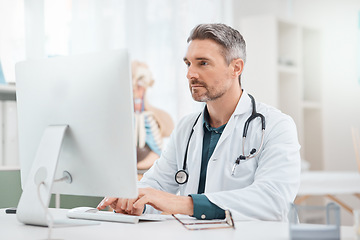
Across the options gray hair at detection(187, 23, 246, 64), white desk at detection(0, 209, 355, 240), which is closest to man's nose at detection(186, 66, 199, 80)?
gray hair at detection(187, 23, 246, 64)

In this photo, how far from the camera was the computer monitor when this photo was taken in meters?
1.29

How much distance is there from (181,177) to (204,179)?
0.30 feet

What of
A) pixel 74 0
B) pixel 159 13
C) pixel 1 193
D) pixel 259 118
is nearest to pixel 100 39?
pixel 74 0

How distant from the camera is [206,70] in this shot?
198 cm

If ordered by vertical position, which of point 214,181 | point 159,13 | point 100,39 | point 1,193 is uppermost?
point 159,13

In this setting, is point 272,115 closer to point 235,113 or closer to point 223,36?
point 235,113

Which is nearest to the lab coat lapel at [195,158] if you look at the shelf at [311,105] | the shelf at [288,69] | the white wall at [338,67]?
the shelf at [288,69]

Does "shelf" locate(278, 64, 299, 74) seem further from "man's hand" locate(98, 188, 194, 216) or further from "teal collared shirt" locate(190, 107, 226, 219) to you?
"man's hand" locate(98, 188, 194, 216)

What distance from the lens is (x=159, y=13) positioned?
3.73 meters

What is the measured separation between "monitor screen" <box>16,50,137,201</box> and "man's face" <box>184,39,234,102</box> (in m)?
0.68

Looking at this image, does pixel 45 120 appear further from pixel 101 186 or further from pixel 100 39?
pixel 100 39

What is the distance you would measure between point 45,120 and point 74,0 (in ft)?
6.03

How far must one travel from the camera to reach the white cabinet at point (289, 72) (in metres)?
4.22

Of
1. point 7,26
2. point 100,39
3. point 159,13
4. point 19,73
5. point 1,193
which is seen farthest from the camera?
point 159,13
